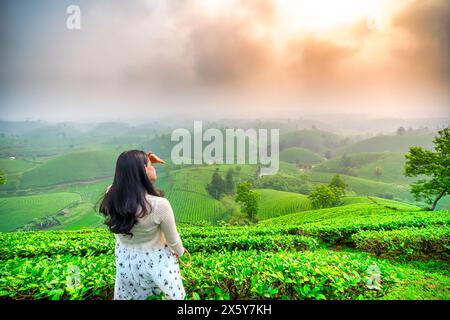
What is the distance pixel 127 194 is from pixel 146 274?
854 mm

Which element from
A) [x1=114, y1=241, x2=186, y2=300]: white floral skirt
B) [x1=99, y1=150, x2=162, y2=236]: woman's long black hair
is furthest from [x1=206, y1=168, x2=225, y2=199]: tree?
[x1=99, y1=150, x2=162, y2=236]: woman's long black hair

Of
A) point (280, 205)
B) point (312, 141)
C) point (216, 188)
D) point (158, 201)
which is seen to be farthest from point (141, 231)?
→ point (312, 141)

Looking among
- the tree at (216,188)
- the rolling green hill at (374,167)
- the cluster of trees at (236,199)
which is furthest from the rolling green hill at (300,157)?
the tree at (216,188)

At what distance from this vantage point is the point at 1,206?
54.5 metres

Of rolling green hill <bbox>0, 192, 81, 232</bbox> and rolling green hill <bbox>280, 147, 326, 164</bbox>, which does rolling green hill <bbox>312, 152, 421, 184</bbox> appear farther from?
rolling green hill <bbox>0, 192, 81, 232</bbox>

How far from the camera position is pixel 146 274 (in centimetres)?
226

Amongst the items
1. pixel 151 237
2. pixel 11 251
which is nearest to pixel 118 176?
pixel 151 237

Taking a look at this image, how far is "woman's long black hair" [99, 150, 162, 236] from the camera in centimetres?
200

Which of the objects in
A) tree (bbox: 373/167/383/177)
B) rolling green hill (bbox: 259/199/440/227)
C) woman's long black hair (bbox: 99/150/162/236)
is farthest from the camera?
tree (bbox: 373/167/383/177)

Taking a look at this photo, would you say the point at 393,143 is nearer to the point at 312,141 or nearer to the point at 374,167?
the point at 312,141
